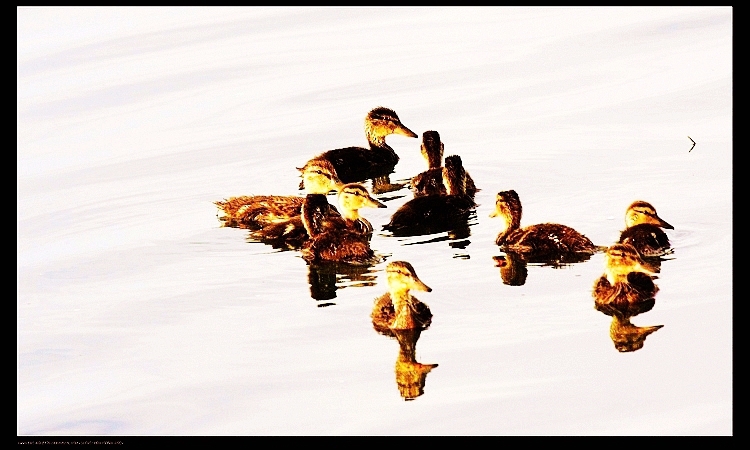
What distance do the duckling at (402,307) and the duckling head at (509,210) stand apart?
168 cm

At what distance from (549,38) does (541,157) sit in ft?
11.9

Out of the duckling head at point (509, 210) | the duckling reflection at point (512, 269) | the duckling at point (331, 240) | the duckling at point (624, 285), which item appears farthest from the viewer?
the duckling head at point (509, 210)

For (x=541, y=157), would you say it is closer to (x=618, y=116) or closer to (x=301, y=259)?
(x=618, y=116)

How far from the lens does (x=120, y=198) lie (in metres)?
12.2

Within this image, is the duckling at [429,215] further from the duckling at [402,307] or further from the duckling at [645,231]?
the duckling at [402,307]

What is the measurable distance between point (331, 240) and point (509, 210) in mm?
1226

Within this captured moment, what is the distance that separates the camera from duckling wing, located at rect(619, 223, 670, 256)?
9844 mm

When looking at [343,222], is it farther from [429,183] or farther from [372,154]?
[372,154]

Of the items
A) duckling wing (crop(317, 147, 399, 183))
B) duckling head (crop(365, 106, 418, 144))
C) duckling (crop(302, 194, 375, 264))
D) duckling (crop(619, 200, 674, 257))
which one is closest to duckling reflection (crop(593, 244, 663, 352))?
duckling (crop(619, 200, 674, 257))

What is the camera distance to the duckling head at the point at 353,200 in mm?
10812

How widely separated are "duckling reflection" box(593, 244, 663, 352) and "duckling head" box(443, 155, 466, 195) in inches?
89.0

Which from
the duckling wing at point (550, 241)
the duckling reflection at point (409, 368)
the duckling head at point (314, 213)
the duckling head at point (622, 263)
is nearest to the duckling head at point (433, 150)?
the duckling head at point (314, 213)

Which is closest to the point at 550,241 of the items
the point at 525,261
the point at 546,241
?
the point at 546,241

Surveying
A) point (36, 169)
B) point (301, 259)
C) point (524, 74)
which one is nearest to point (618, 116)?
point (524, 74)
